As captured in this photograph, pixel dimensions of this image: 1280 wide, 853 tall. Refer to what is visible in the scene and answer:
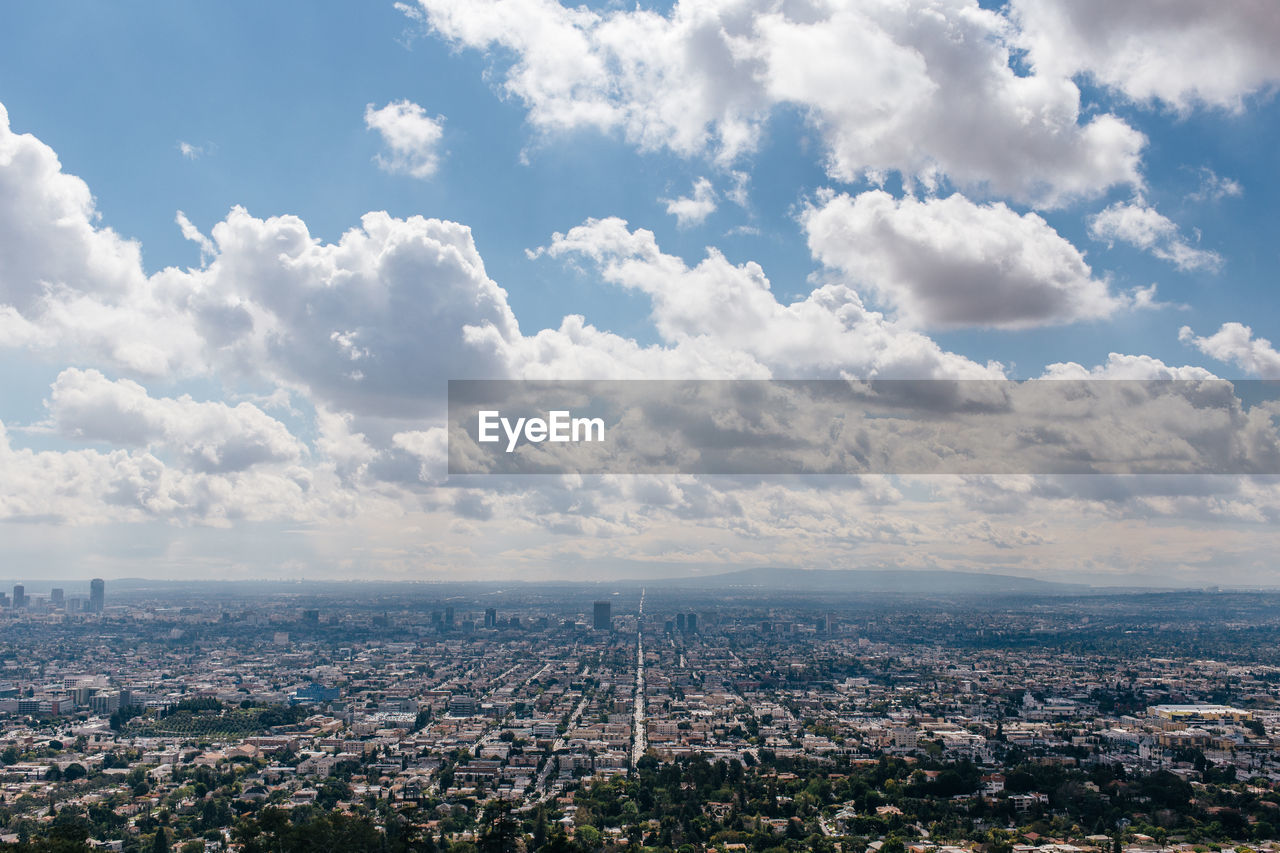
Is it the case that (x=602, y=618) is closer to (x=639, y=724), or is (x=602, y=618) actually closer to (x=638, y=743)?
(x=639, y=724)

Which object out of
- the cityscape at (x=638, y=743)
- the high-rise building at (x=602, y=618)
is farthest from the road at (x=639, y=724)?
the high-rise building at (x=602, y=618)

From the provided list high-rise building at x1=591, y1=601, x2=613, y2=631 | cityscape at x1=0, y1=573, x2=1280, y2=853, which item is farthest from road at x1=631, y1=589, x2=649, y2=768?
high-rise building at x1=591, y1=601, x2=613, y2=631

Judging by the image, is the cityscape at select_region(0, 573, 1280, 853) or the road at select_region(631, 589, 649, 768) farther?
the road at select_region(631, 589, 649, 768)

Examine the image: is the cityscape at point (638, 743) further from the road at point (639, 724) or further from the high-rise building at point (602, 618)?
the high-rise building at point (602, 618)

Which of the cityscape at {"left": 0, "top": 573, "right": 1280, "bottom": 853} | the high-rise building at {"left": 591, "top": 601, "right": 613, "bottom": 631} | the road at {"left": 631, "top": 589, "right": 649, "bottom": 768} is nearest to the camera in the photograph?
the cityscape at {"left": 0, "top": 573, "right": 1280, "bottom": 853}

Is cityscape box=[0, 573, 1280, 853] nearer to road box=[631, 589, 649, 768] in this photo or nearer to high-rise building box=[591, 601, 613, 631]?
road box=[631, 589, 649, 768]

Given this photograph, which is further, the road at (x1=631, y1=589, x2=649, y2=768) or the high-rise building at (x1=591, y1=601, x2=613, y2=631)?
the high-rise building at (x1=591, y1=601, x2=613, y2=631)

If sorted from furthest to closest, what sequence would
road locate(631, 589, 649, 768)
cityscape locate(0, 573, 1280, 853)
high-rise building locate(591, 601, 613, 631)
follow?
high-rise building locate(591, 601, 613, 631) → road locate(631, 589, 649, 768) → cityscape locate(0, 573, 1280, 853)

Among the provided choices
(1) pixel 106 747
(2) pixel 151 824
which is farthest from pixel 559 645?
(2) pixel 151 824

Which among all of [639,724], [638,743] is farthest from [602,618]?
[638,743]
